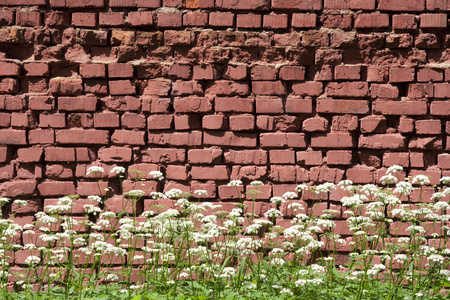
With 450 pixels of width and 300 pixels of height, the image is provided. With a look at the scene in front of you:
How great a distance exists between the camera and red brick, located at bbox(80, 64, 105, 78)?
318cm

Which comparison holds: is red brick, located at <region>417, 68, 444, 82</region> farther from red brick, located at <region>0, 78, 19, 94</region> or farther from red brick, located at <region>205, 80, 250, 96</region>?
red brick, located at <region>0, 78, 19, 94</region>

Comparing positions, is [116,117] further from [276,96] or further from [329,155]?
[329,155]

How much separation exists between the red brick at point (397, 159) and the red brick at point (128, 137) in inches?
63.5

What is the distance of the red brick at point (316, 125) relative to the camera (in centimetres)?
318

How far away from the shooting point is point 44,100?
3.19 meters

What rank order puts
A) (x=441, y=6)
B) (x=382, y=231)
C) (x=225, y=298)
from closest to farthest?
(x=225, y=298) → (x=382, y=231) → (x=441, y=6)

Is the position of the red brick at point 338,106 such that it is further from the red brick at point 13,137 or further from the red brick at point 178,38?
the red brick at point 13,137

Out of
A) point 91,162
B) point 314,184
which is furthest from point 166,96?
point 314,184

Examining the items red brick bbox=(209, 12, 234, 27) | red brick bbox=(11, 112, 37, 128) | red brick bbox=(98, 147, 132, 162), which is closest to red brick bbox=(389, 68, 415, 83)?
red brick bbox=(209, 12, 234, 27)

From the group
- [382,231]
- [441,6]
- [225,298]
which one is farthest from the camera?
[441,6]

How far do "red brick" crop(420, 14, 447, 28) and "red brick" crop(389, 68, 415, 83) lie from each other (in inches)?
12.1

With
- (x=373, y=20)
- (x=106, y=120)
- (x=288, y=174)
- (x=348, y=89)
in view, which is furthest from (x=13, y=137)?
(x=373, y=20)

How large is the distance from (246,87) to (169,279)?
4.32 ft

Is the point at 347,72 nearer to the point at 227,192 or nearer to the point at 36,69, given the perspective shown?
the point at 227,192
